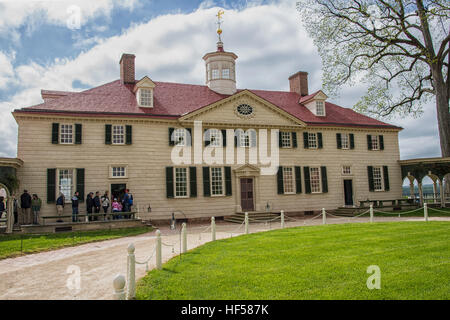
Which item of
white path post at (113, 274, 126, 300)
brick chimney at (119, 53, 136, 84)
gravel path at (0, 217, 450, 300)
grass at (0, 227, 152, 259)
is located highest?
brick chimney at (119, 53, 136, 84)

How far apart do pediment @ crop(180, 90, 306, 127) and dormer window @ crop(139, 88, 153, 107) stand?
2.47m

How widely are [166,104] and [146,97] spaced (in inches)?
56.4

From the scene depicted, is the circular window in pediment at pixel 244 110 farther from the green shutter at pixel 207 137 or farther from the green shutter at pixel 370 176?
the green shutter at pixel 370 176

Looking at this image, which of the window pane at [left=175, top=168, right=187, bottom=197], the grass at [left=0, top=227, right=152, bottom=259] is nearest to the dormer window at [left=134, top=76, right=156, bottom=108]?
the window pane at [left=175, top=168, right=187, bottom=197]

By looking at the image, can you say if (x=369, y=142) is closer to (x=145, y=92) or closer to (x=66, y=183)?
(x=145, y=92)

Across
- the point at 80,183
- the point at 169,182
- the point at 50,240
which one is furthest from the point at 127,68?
the point at 50,240

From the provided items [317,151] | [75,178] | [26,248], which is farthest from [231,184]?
[26,248]

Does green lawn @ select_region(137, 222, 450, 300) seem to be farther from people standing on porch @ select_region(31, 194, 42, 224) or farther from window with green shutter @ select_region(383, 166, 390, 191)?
window with green shutter @ select_region(383, 166, 390, 191)

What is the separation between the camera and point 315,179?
83.8 ft

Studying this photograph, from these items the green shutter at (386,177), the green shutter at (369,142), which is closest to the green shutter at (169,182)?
the green shutter at (369,142)

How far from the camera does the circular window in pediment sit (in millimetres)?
23578

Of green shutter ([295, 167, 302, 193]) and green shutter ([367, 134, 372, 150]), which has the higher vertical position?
green shutter ([367, 134, 372, 150])

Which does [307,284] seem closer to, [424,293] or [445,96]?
[424,293]

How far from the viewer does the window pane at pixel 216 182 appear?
22672 millimetres
